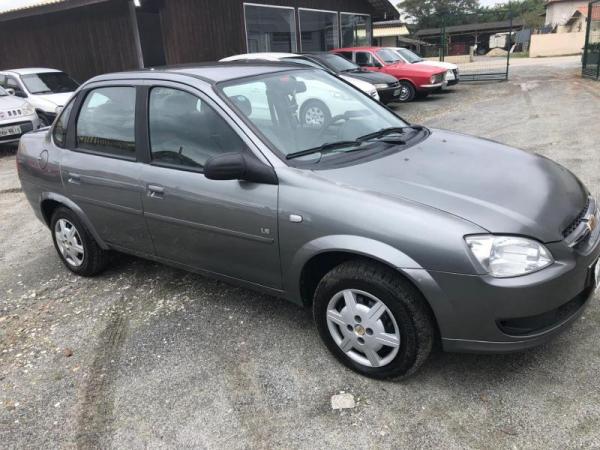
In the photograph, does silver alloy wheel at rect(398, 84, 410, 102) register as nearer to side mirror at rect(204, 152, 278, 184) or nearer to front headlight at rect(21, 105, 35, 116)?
front headlight at rect(21, 105, 35, 116)

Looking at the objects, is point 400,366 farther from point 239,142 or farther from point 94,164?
point 94,164

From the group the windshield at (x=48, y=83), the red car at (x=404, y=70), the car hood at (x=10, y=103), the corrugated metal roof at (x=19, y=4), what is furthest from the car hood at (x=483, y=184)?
the corrugated metal roof at (x=19, y=4)

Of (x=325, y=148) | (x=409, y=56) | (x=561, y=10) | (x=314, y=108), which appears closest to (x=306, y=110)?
(x=314, y=108)

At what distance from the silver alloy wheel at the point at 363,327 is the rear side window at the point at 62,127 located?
2.75 meters

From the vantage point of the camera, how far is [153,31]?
1609 cm

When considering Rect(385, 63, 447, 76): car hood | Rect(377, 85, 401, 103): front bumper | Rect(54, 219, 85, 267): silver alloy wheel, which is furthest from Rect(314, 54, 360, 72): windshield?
Rect(54, 219, 85, 267): silver alloy wheel

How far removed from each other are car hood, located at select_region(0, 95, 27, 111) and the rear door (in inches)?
298

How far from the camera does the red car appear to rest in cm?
1458

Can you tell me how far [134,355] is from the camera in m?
3.32

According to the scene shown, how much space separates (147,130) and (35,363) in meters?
1.69

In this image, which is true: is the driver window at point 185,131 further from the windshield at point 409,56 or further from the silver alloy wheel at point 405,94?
the windshield at point 409,56

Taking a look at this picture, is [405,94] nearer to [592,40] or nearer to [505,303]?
[592,40]

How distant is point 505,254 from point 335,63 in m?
11.6

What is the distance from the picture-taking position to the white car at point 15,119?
10336 millimetres
